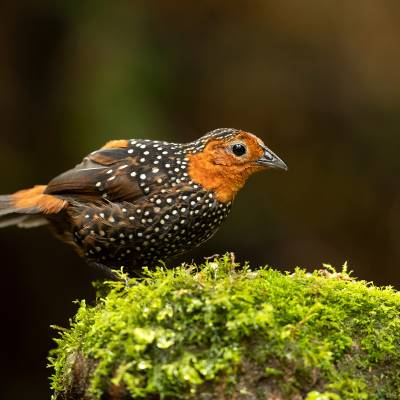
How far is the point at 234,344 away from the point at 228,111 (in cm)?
545

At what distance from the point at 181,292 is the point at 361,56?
567 cm

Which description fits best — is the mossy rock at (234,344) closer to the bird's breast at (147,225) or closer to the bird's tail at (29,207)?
the bird's breast at (147,225)

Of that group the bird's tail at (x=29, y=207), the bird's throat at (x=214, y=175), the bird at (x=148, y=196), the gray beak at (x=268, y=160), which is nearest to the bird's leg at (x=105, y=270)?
the bird at (x=148, y=196)

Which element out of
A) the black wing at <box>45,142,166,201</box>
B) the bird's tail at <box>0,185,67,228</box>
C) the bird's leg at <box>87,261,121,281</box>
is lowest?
the bird's leg at <box>87,261,121,281</box>

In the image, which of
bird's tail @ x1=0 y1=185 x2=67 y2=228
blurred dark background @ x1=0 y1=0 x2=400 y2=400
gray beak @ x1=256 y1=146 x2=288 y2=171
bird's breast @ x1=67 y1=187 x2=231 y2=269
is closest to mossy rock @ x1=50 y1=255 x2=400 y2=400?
bird's breast @ x1=67 y1=187 x2=231 y2=269

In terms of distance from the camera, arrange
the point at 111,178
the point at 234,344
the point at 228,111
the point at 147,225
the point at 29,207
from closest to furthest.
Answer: the point at 234,344
the point at 147,225
the point at 111,178
the point at 29,207
the point at 228,111

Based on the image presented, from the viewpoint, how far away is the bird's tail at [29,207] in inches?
180

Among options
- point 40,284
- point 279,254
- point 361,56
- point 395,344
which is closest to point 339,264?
point 279,254

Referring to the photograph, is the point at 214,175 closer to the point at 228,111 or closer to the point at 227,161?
the point at 227,161

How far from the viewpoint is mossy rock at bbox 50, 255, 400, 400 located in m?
2.66

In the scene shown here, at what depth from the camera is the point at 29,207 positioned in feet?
15.3

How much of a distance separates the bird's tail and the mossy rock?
5.15ft

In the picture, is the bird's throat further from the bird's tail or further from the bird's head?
the bird's tail

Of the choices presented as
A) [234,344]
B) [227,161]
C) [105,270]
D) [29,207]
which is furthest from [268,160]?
[234,344]
